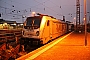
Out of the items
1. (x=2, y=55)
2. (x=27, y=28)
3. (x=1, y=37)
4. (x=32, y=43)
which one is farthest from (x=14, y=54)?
(x=1, y=37)

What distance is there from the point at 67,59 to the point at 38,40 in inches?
236

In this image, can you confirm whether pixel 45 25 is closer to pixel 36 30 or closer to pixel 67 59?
pixel 36 30

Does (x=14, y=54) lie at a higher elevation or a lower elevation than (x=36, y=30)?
lower

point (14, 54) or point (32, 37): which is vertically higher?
point (32, 37)

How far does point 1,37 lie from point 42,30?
7.53 metres

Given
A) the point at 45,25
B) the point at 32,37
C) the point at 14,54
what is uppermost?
the point at 45,25

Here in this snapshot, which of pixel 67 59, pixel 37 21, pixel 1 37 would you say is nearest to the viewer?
pixel 67 59

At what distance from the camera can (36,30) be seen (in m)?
15.1

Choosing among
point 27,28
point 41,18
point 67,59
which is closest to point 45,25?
point 41,18

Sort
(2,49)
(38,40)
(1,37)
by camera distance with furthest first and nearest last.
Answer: (1,37) < (38,40) < (2,49)

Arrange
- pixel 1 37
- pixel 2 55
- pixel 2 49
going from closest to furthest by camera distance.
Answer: pixel 2 55 → pixel 2 49 → pixel 1 37

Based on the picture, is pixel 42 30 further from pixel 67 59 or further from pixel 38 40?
pixel 67 59

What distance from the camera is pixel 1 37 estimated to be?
66.9 feet

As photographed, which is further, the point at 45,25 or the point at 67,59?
the point at 45,25
